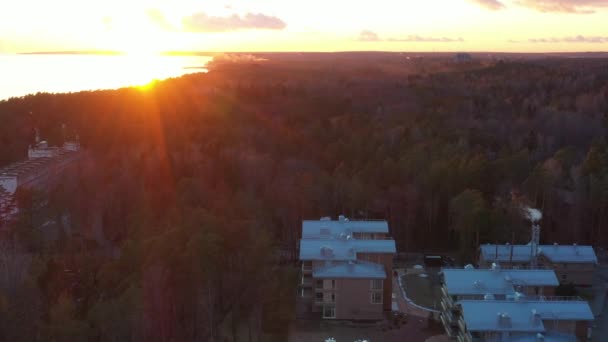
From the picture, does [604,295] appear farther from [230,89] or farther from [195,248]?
[230,89]

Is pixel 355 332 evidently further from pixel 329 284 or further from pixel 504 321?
pixel 504 321

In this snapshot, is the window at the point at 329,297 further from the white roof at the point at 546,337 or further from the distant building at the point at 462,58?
the distant building at the point at 462,58

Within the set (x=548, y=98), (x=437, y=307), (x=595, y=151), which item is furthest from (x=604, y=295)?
(x=548, y=98)

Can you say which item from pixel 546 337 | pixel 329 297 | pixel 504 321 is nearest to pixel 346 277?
pixel 329 297

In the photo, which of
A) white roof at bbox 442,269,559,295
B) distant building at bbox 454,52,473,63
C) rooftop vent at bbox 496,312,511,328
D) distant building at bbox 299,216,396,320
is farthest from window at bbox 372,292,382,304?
distant building at bbox 454,52,473,63

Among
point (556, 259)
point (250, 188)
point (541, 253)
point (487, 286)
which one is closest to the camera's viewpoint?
point (487, 286)

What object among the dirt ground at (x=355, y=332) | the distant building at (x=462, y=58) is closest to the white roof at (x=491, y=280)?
the dirt ground at (x=355, y=332)

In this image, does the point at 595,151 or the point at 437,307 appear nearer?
the point at 437,307
